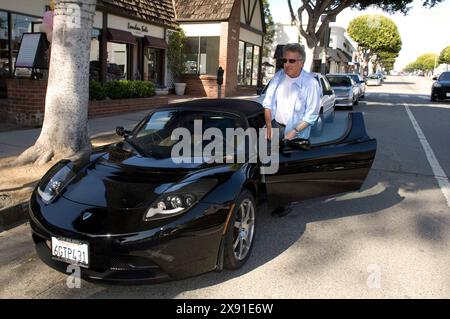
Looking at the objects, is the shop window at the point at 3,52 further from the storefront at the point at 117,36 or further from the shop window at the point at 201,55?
the shop window at the point at 201,55

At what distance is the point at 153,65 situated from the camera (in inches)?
752

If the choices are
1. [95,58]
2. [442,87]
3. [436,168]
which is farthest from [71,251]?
[442,87]

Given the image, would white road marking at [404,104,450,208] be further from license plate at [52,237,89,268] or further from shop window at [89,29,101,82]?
shop window at [89,29,101,82]

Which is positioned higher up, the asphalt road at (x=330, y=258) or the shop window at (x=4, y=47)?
the shop window at (x=4, y=47)

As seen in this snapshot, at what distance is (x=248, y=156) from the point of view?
3.91 m

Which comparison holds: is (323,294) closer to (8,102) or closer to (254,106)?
(254,106)

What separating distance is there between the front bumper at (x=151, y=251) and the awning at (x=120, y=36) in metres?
13.1

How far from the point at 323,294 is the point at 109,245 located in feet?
5.19

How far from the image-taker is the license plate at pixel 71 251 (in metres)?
2.84

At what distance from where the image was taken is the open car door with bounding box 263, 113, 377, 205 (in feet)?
13.6

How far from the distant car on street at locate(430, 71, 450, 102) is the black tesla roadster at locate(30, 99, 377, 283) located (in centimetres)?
2116

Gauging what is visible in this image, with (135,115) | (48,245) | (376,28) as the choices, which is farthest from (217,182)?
(376,28)

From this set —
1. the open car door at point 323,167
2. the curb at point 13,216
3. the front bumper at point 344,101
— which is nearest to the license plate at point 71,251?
the curb at point 13,216

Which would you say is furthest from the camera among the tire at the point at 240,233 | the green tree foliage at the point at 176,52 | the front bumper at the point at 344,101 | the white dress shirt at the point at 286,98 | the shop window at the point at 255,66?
the shop window at the point at 255,66
